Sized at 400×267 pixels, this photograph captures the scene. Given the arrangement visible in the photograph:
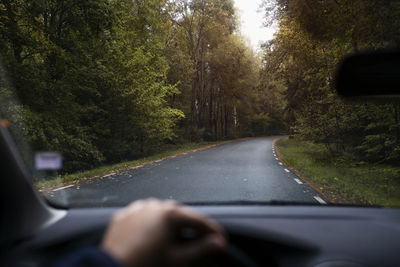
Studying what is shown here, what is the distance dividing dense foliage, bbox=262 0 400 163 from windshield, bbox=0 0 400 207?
0.04 metres

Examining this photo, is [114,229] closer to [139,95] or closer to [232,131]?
[139,95]

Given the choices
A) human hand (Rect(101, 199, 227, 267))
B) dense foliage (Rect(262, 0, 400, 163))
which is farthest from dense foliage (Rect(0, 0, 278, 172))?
dense foliage (Rect(262, 0, 400, 163))

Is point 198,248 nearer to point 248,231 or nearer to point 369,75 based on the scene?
point 248,231

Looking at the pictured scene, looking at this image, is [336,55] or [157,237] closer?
[157,237]

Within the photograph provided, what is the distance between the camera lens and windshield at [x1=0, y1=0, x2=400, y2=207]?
17.5 feet

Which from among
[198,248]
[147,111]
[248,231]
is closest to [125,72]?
[147,111]

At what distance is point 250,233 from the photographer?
1801 mm

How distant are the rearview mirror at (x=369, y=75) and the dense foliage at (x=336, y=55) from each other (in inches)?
126

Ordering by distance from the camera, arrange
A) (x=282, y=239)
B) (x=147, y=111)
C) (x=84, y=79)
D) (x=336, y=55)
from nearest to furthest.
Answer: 1. (x=282, y=239)
2. (x=336, y=55)
3. (x=84, y=79)
4. (x=147, y=111)

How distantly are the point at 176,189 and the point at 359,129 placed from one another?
35.5 ft

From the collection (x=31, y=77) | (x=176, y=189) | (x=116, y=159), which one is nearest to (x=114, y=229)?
(x=176, y=189)

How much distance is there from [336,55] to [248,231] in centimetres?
755

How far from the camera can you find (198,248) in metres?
0.98

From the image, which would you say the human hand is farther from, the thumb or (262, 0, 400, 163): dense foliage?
(262, 0, 400, 163): dense foliage
